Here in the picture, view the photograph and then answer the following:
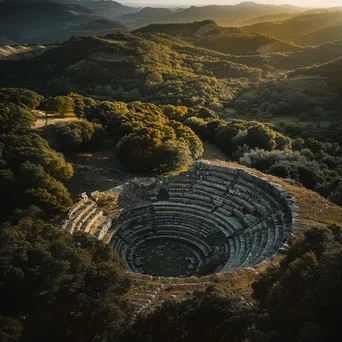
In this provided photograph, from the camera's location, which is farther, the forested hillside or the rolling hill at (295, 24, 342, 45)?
the rolling hill at (295, 24, 342, 45)

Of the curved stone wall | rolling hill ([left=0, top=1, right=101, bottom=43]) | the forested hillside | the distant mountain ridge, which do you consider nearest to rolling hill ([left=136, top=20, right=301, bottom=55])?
the forested hillside

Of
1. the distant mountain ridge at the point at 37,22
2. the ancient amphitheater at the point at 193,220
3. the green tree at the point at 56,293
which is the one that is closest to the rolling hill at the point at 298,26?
the distant mountain ridge at the point at 37,22

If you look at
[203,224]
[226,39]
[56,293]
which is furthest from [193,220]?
[226,39]

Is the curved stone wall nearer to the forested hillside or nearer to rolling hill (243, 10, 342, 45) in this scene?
the forested hillside

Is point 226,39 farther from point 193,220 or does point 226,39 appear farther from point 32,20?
point 32,20

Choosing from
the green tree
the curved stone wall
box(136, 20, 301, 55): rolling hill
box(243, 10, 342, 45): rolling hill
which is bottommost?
the curved stone wall

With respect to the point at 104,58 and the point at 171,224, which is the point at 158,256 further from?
the point at 104,58

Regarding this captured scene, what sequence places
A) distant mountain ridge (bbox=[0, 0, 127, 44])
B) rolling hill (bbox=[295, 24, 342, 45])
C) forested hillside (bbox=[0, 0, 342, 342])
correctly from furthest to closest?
1. distant mountain ridge (bbox=[0, 0, 127, 44])
2. rolling hill (bbox=[295, 24, 342, 45])
3. forested hillside (bbox=[0, 0, 342, 342])

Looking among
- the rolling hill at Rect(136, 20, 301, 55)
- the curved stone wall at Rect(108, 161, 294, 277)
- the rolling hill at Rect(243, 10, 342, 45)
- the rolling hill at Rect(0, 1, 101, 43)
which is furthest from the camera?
the rolling hill at Rect(0, 1, 101, 43)

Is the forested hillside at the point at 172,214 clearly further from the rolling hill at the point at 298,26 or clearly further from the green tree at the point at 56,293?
the rolling hill at the point at 298,26

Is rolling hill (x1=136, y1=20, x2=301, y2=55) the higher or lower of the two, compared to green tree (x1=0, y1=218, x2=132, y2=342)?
higher
